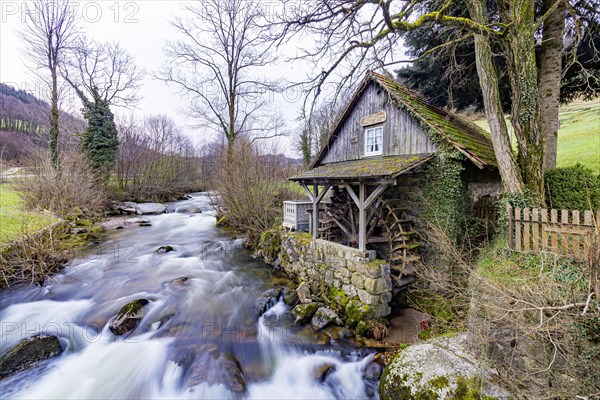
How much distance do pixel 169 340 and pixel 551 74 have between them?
36.8 ft

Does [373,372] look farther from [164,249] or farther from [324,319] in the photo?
[164,249]

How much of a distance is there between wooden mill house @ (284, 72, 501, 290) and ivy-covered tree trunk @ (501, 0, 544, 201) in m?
0.77

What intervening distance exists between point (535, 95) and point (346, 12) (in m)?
3.97

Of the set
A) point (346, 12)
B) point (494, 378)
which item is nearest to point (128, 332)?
point (494, 378)

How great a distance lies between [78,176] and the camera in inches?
550

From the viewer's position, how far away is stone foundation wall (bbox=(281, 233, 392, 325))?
6016mm

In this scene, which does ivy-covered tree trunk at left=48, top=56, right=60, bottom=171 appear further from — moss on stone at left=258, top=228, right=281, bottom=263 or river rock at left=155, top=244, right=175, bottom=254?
moss on stone at left=258, top=228, right=281, bottom=263

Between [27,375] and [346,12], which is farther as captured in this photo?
[346,12]

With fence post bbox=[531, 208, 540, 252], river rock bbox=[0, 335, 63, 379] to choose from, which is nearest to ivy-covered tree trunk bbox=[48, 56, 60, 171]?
river rock bbox=[0, 335, 63, 379]

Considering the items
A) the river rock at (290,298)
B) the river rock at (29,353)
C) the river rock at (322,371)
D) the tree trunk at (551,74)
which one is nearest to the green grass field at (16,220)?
the river rock at (29,353)

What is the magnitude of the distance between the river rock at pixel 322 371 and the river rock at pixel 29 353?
4.91 meters

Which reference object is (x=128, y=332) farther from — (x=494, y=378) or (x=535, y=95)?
(x=535, y=95)

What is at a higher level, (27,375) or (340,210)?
(340,210)

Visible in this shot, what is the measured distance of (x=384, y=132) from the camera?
778cm
